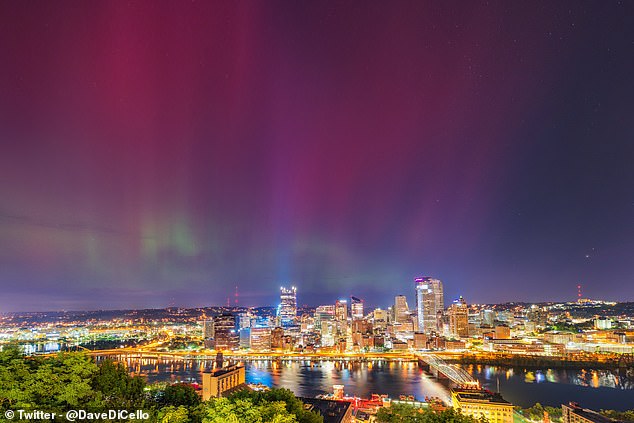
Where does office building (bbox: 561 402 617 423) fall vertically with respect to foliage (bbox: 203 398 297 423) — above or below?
below

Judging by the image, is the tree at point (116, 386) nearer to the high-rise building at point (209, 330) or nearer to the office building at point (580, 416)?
the office building at point (580, 416)

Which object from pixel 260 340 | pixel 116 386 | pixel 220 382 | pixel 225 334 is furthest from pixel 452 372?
pixel 225 334

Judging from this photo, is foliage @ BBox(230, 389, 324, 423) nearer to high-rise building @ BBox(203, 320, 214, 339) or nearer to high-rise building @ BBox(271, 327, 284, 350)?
high-rise building @ BBox(271, 327, 284, 350)

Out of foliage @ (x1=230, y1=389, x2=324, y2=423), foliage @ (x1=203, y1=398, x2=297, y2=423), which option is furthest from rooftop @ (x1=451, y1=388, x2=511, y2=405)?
foliage @ (x1=203, y1=398, x2=297, y2=423)

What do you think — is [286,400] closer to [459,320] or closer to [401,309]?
[459,320]

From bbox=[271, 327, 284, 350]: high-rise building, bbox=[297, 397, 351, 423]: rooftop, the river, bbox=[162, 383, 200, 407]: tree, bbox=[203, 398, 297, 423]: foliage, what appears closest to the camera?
bbox=[203, 398, 297, 423]: foliage

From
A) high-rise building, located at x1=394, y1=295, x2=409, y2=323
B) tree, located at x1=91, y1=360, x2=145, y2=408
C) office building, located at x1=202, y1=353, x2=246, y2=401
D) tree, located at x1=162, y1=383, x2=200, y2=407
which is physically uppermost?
tree, located at x1=91, y1=360, x2=145, y2=408

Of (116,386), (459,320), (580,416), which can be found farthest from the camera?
(459,320)

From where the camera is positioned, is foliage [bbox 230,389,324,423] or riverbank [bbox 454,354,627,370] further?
riverbank [bbox 454,354,627,370]
